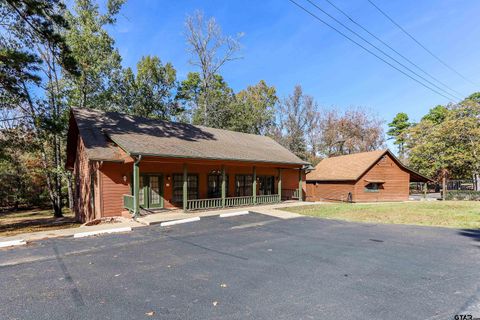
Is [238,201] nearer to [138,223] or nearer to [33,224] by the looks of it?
[138,223]

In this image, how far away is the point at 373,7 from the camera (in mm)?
10883

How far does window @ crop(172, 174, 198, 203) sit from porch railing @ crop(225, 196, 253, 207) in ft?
6.84

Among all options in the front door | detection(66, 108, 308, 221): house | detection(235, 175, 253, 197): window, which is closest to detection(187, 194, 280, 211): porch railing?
detection(66, 108, 308, 221): house

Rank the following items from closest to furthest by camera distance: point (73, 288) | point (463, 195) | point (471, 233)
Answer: point (73, 288)
point (471, 233)
point (463, 195)

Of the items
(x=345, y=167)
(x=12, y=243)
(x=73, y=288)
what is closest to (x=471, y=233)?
(x=73, y=288)

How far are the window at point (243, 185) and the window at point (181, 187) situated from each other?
3440 millimetres

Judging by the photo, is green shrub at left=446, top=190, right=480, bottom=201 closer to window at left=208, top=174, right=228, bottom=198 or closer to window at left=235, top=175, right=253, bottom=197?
window at left=235, top=175, right=253, bottom=197

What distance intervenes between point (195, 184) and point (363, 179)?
14040 mm

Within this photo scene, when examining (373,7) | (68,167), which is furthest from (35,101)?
(373,7)

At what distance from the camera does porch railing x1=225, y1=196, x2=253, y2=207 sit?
16.4 meters

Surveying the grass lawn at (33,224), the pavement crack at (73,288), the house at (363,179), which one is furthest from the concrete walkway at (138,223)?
the house at (363,179)

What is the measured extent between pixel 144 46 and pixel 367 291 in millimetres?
29472

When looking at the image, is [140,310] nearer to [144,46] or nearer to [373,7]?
[373,7]

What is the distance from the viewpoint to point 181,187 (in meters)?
16.2
